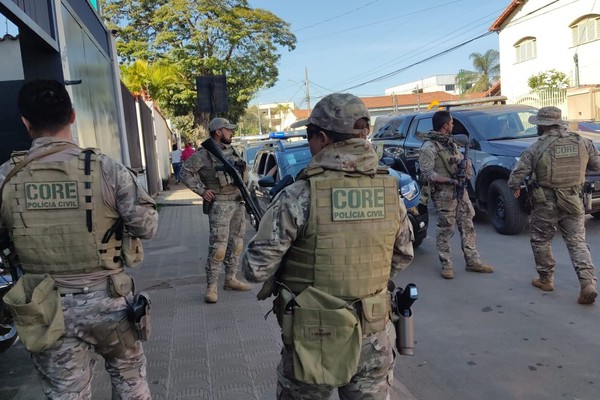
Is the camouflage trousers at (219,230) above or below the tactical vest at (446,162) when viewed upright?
below

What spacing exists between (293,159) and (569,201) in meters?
3.86

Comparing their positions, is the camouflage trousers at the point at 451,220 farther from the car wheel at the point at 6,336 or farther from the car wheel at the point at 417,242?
the car wheel at the point at 6,336

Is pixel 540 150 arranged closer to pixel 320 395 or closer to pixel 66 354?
pixel 320 395

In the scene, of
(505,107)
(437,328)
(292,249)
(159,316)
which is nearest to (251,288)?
(159,316)

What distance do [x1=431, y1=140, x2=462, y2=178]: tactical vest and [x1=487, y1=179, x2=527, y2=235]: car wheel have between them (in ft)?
6.98

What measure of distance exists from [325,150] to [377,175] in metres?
0.24

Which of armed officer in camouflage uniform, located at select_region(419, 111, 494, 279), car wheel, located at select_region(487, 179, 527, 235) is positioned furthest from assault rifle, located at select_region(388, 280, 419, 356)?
car wheel, located at select_region(487, 179, 527, 235)

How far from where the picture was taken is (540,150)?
15.7ft

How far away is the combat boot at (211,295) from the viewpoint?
510cm

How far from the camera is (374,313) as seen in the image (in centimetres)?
206

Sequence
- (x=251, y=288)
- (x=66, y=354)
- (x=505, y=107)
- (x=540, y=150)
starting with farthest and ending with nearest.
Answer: (x=505, y=107) < (x=251, y=288) < (x=540, y=150) < (x=66, y=354)

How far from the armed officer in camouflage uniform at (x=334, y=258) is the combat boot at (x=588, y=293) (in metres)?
3.25

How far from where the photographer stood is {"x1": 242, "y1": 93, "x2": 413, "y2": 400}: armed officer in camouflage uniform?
196 centimetres

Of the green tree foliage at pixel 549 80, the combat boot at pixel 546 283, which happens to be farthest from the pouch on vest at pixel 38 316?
the green tree foliage at pixel 549 80
